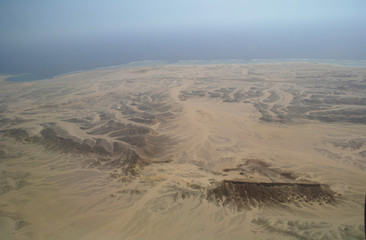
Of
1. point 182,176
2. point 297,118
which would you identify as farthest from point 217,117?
point 182,176

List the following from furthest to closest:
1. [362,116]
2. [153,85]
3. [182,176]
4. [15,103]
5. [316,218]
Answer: [153,85], [15,103], [362,116], [182,176], [316,218]

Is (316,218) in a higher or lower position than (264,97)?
lower

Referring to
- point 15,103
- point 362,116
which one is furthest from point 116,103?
point 362,116

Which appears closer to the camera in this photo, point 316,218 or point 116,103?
point 316,218

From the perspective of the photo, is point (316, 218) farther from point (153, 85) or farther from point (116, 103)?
point (153, 85)

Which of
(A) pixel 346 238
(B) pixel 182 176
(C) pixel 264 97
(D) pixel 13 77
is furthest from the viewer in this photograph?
(D) pixel 13 77

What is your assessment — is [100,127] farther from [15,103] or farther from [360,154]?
[360,154]
